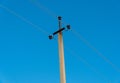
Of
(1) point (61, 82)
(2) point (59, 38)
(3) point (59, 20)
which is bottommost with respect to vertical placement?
(1) point (61, 82)

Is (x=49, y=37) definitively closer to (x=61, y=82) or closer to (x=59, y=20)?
(x=59, y=20)

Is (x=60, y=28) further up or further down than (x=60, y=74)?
further up

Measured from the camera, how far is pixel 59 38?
33219 mm

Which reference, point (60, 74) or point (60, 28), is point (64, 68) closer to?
point (60, 74)

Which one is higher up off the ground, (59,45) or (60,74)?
(59,45)

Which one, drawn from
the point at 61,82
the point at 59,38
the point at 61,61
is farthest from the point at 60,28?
the point at 61,82

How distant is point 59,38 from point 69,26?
194cm

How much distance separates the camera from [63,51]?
33.4m

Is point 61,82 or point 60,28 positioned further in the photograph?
point 60,28

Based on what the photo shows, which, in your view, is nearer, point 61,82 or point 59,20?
point 61,82

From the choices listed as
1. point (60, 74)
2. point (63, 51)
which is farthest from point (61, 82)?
point (63, 51)

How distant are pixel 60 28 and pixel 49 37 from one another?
1.39 m

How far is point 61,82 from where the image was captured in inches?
1233

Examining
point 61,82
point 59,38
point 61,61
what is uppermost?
point 59,38
